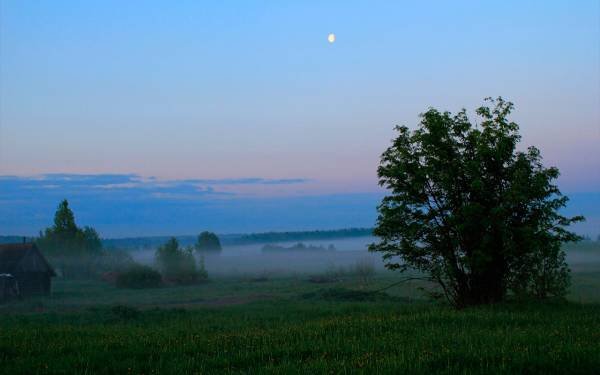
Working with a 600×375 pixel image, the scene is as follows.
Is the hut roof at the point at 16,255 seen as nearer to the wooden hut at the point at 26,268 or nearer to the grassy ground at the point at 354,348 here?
the wooden hut at the point at 26,268

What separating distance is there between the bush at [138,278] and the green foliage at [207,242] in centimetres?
5969

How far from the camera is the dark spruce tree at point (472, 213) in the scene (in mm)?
25609

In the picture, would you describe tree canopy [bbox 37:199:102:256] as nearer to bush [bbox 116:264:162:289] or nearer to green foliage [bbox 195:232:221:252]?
bush [bbox 116:264:162:289]

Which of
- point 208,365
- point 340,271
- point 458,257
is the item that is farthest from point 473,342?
point 340,271

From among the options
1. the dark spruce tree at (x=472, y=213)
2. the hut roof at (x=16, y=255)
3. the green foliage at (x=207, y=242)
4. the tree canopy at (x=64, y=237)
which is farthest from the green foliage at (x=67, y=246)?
the dark spruce tree at (x=472, y=213)

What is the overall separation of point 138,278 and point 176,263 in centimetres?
1552

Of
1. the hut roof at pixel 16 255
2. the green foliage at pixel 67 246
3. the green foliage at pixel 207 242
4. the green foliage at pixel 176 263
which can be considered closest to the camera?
the hut roof at pixel 16 255

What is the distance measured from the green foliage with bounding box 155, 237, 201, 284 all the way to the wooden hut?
23017 mm

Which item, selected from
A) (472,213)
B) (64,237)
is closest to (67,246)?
(64,237)

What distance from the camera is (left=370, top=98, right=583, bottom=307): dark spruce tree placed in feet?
84.0

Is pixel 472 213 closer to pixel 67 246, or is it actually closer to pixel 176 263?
pixel 176 263

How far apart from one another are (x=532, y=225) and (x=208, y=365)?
17.6m

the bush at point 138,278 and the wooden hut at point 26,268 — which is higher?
the wooden hut at point 26,268

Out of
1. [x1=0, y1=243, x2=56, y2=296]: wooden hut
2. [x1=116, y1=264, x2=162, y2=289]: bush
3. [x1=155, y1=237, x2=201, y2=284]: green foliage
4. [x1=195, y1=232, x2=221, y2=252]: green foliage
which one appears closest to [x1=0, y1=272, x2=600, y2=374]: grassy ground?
[x1=0, y1=243, x2=56, y2=296]: wooden hut
